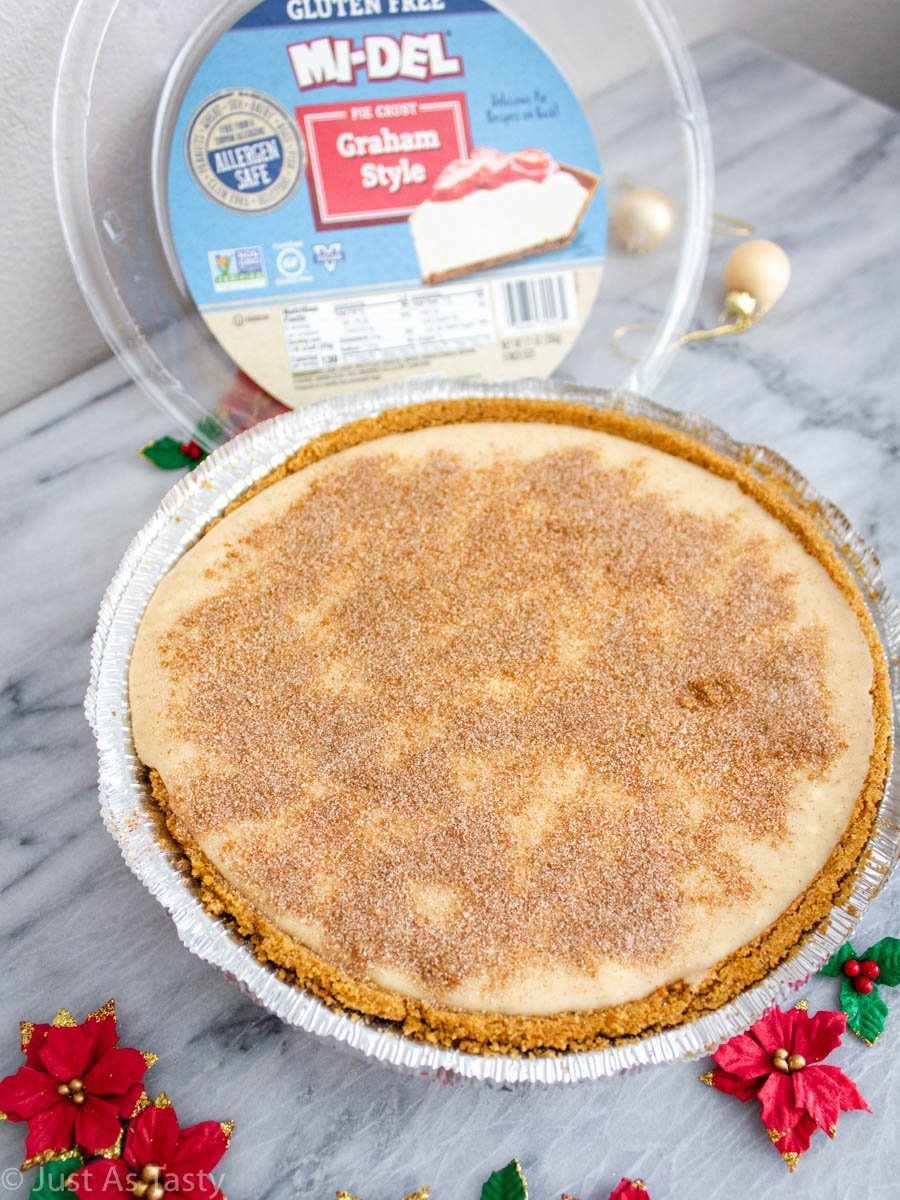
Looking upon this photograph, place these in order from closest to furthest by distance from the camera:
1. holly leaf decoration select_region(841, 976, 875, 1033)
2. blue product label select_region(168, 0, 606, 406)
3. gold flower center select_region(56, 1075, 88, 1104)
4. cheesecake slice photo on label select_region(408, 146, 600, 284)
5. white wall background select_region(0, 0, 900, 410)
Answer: gold flower center select_region(56, 1075, 88, 1104), holly leaf decoration select_region(841, 976, 875, 1033), white wall background select_region(0, 0, 900, 410), blue product label select_region(168, 0, 606, 406), cheesecake slice photo on label select_region(408, 146, 600, 284)

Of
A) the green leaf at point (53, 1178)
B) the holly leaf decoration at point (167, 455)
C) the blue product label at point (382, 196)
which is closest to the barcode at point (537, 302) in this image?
the blue product label at point (382, 196)

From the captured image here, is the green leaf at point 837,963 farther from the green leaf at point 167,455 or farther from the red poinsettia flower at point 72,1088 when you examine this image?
the green leaf at point 167,455

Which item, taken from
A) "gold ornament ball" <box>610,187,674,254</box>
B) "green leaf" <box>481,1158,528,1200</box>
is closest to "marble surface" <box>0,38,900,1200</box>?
"green leaf" <box>481,1158,528,1200</box>

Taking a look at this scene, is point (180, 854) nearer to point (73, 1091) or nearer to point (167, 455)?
point (73, 1091)

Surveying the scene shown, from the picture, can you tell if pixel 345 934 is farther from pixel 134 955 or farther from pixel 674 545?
pixel 674 545

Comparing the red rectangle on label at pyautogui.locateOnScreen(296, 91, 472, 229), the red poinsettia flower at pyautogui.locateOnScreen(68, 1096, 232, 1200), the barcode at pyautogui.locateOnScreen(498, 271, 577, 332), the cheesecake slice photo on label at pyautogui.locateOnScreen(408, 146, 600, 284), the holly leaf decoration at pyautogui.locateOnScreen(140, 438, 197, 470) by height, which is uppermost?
the red rectangle on label at pyautogui.locateOnScreen(296, 91, 472, 229)

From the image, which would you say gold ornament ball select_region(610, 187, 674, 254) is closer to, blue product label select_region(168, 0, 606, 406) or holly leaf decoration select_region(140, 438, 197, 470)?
blue product label select_region(168, 0, 606, 406)
